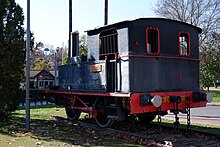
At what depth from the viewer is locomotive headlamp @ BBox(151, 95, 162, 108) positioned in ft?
26.4

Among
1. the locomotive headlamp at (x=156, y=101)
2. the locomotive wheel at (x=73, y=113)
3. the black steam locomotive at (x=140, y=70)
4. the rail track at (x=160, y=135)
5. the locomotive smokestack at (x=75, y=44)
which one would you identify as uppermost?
the locomotive smokestack at (x=75, y=44)

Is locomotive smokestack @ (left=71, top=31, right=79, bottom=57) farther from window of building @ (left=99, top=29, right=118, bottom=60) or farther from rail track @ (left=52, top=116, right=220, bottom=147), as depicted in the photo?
rail track @ (left=52, top=116, right=220, bottom=147)

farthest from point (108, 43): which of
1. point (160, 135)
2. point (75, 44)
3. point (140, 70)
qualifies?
point (160, 135)

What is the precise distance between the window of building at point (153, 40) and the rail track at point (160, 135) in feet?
7.41

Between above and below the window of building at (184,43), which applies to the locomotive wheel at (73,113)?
below

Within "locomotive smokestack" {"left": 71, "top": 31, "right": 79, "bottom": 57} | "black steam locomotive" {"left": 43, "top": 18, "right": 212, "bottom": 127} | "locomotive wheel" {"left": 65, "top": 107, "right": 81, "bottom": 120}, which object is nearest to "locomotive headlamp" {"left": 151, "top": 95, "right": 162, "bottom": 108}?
"black steam locomotive" {"left": 43, "top": 18, "right": 212, "bottom": 127}

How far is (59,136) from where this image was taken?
28.4 feet

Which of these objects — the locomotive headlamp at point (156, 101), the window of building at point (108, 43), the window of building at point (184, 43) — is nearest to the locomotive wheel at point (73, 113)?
the window of building at point (108, 43)

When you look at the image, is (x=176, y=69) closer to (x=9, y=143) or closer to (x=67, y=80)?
(x=67, y=80)

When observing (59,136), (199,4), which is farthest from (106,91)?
(199,4)

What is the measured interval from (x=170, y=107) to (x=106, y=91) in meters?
1.95

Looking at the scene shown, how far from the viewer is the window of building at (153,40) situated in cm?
902

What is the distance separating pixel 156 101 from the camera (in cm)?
806

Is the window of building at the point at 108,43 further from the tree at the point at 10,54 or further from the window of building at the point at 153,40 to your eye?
the tree at the point at 10,54
